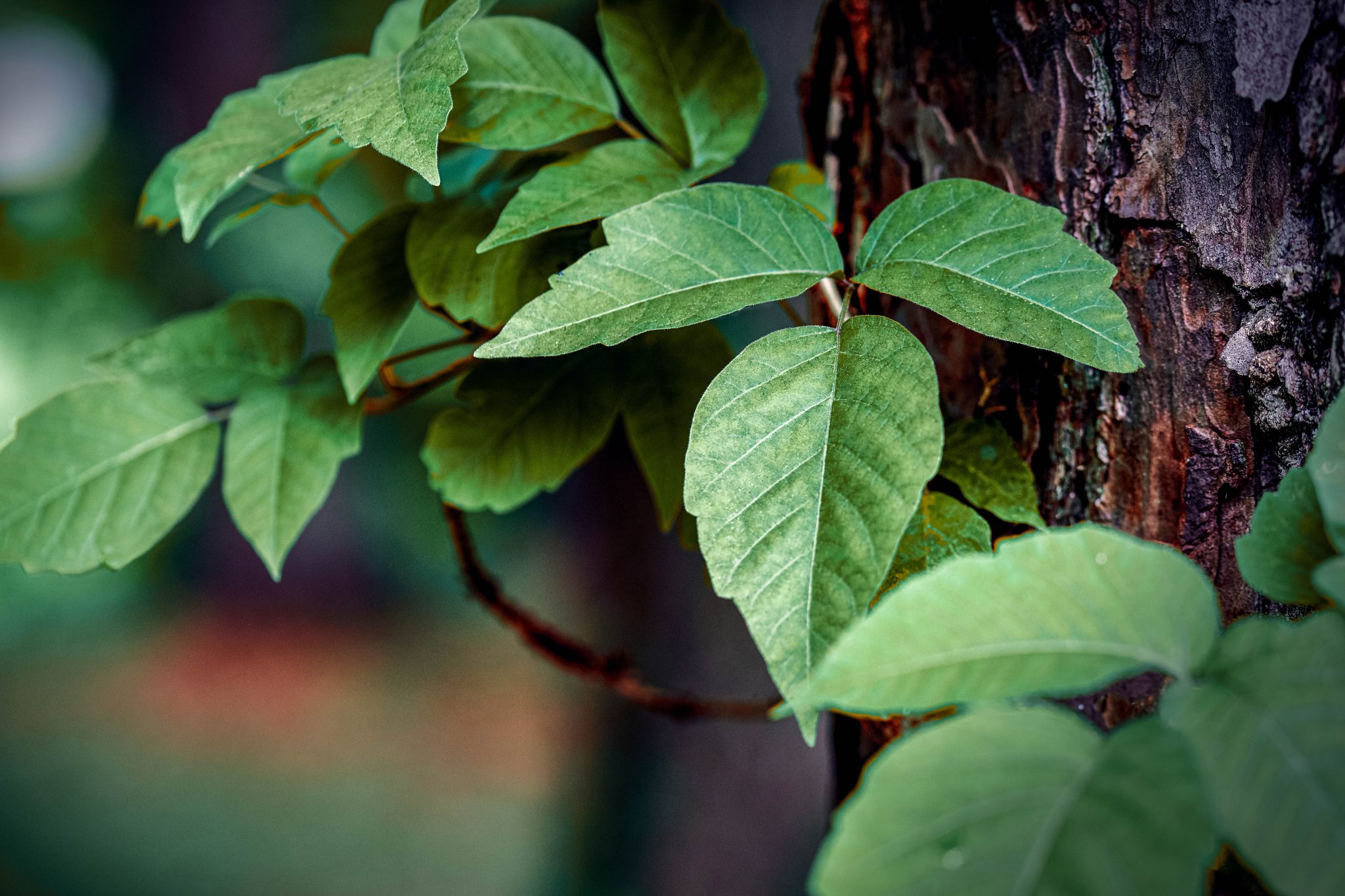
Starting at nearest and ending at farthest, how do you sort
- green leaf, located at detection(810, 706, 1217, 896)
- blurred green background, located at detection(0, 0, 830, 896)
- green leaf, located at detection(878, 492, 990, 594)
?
green leaf, located at detection(810, 706, 1217, 896)
green leaf, located at detection(878, 492, 990, 594)
blurred green background, located at detection(0, 0, 830, 896)

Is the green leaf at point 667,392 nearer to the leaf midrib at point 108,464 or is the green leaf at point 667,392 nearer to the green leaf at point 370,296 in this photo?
the green leaf at point 370,296

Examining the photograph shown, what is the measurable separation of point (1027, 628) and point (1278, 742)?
3.1 inches

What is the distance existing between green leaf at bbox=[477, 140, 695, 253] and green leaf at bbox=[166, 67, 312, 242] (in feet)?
0.43

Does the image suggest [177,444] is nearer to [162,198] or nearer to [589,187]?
[162,198]

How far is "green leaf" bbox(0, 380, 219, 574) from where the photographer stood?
1.83ft

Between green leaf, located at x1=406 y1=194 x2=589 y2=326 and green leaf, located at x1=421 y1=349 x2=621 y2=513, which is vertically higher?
green leaf, located at x1=406 y1=194 x2=589 y2=326

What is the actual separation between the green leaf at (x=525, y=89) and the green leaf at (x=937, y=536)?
33cm

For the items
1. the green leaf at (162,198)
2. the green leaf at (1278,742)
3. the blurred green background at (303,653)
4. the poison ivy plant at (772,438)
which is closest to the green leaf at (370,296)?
the poison ivy plant at (772,438)

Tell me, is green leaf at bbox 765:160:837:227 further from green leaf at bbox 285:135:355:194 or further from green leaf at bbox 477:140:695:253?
green leaf at bbox 285:135:355:194

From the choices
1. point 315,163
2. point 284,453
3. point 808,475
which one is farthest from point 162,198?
point 808,475

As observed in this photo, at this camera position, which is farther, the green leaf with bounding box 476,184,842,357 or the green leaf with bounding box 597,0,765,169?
the green leaf with bounding box 597,0,765,169

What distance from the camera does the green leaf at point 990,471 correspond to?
488 mm

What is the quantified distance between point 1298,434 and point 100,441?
31.0 inches

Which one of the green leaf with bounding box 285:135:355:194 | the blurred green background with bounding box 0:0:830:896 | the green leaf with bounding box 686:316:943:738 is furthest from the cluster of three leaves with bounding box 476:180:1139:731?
the blurred green background with bounding box 0:0:830:896
